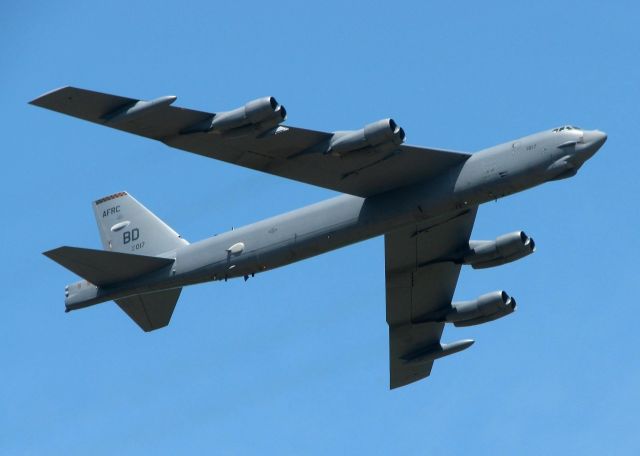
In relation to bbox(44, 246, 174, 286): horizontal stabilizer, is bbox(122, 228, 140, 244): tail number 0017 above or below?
above

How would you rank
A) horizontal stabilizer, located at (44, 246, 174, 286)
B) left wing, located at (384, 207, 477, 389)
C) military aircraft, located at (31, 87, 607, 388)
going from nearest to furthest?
military aircraft, located at (31, 87, 607, 388) < horizontal stabilizer, located at (44, 246, 174, 286) < left wing, located at (384, 207, 477, 389)

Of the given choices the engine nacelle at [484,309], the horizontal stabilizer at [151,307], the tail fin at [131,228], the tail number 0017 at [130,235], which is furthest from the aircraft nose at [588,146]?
the tail number 0017 at [130,235]

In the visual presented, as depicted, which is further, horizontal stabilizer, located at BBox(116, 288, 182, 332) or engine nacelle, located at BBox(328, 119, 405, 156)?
horizontal stabilizer, located at BBox(116, 288, 182, 332)

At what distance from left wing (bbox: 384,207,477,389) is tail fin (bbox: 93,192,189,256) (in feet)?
26.7

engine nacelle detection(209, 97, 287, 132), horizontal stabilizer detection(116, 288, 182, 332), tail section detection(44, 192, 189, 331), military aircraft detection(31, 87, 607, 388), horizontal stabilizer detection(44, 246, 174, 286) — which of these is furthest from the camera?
horizontal stabilizer detection(116, 288, 182, 332)

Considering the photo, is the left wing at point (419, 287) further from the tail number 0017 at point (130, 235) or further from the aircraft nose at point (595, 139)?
the tail number 0017 at point (130, 235)

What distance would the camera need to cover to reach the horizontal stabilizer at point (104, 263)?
47781 millimetres

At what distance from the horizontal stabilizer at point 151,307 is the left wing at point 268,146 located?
7.45 metres

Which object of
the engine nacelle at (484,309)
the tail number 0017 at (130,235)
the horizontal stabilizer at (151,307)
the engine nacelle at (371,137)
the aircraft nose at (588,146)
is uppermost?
the tail number 0017 at (130,235)

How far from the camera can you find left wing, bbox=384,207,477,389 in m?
49.8

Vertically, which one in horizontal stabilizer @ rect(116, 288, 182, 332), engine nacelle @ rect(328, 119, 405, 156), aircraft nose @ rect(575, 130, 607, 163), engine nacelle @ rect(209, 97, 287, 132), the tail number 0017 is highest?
the tail number 0017

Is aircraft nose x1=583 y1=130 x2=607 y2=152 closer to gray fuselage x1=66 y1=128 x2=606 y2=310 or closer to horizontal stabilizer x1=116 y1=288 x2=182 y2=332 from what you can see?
gray fuselage x1=66 y1=128 x2=606 y2=310

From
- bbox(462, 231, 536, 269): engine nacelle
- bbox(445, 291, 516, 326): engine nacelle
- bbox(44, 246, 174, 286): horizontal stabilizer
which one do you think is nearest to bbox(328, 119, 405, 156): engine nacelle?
bbox(462, 231, 536, 269): engine nacelle

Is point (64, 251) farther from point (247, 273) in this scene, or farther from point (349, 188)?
point (349, 188)
